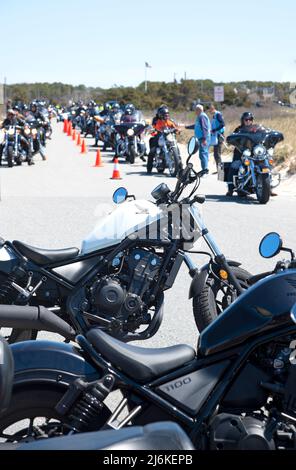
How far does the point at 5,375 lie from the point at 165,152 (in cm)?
1695

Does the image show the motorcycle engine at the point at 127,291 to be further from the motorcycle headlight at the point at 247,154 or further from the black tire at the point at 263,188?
the motorcycle headlight at the point at 247,154

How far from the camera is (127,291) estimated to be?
5422 millimetres

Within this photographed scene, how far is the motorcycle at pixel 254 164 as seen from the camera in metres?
14.4

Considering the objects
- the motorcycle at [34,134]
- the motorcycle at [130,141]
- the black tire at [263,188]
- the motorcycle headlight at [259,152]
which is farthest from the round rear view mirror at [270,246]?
the motorcycle at [130,141]

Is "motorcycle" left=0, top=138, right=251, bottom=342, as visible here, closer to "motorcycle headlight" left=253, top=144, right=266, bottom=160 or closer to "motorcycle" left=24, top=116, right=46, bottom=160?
"motorcycle headlight" left=253, top=144, right=266, bottom=160

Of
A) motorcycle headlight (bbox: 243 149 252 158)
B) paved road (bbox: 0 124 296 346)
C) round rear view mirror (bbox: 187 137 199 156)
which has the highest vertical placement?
round rear view mirror (bbox: 187 137 199 156)

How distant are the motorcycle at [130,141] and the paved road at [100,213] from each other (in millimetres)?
2077

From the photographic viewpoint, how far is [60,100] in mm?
146625

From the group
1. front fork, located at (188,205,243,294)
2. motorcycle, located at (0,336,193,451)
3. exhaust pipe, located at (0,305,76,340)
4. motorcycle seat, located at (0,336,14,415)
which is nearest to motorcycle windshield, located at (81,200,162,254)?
front fork, located at (188,205,243,294)

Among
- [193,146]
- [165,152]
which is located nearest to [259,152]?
[165,152]

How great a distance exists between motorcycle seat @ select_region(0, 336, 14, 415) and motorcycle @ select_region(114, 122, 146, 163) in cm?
2055

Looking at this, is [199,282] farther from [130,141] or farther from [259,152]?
[130,141]

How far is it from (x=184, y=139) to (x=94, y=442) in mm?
32903

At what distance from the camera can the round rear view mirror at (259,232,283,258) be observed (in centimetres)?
387
